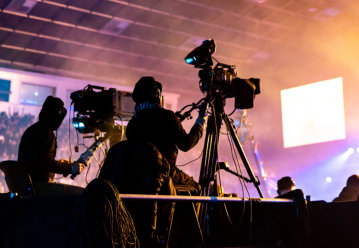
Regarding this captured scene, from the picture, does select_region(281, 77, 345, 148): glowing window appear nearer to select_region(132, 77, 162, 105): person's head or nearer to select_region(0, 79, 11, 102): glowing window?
select_region(0, 79, 11, 102): glowing window

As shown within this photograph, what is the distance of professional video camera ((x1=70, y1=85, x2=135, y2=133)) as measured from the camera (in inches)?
136

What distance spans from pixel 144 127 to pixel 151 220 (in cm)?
59

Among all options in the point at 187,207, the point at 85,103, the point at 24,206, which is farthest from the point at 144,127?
the point at 85,103

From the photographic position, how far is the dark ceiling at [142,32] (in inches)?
356

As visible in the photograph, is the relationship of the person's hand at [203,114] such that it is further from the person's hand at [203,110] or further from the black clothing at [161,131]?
the black clothing at [161,131]

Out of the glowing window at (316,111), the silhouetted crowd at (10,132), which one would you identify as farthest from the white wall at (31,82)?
the glowing window at (316,111)

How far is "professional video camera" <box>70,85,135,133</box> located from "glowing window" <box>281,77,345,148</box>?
23.1ft

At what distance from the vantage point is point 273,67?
1156cm

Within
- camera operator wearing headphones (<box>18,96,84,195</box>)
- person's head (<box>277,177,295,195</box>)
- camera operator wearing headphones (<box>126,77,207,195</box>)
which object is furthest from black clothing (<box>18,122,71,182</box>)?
person's head (<box>277,177,295,195</box>)

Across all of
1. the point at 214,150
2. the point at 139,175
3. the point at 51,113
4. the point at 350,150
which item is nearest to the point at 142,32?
the point at 350,150

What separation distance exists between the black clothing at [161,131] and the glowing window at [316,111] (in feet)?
25.4

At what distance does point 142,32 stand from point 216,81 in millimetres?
7414

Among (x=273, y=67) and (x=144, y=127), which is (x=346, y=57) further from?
(x=144, y=127)

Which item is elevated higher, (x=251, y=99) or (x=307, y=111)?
(x=307, y=111)
